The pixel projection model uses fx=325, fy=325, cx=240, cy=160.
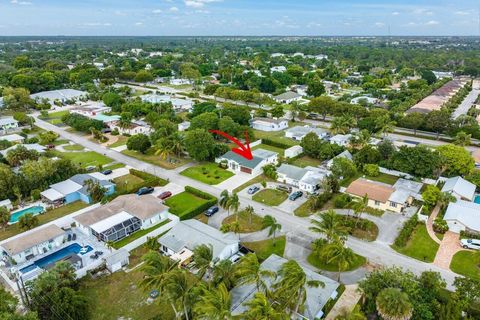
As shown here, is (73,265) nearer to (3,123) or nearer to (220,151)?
(220,151)

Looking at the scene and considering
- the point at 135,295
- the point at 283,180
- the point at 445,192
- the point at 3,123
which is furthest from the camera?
the point at 3,123

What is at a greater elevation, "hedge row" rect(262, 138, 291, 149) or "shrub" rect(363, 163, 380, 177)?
"hedge row" rect(262, 138, 291, 149)

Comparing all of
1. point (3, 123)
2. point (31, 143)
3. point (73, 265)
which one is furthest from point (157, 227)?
point (3, 123)

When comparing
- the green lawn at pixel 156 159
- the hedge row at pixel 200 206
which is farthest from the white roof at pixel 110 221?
the green lawn at pixel 156 159

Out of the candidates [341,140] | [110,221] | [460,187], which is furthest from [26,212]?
A: [460,187]

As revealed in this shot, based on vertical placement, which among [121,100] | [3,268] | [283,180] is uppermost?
[121,100]

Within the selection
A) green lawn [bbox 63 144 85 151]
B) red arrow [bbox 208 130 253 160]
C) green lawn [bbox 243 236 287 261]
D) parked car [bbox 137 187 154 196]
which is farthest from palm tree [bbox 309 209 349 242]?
green lawn [bbox 63 144 85 151]

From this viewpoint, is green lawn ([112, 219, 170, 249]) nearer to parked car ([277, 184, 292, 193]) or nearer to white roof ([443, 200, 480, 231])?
parked car ([277, 184, 292, 193])
